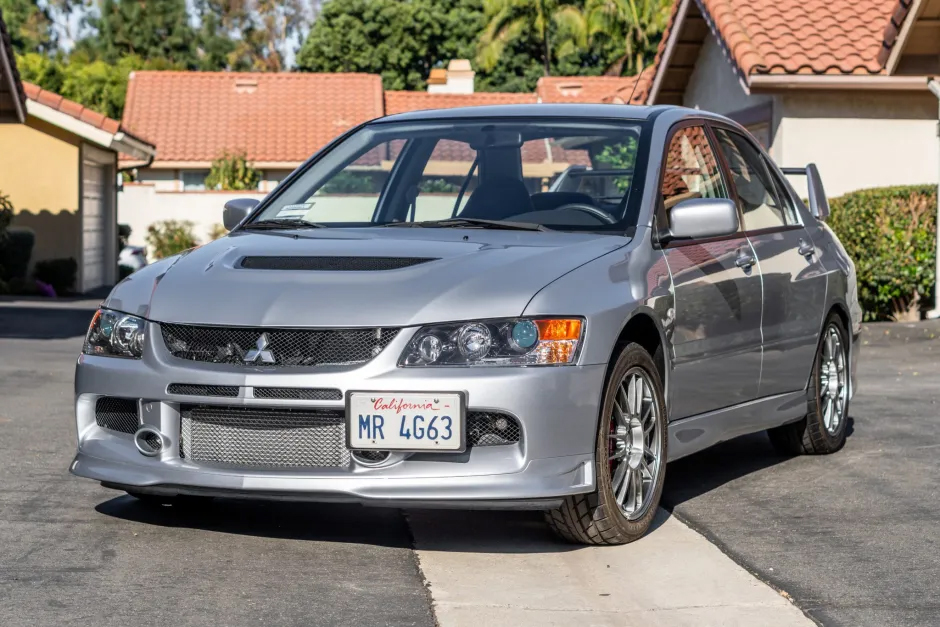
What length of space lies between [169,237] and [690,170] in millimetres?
31189

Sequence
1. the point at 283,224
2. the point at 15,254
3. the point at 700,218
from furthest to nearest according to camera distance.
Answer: the point at 15,254, the point at 283,224, the point at 700,218

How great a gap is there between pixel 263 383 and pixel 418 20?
59.4 meters

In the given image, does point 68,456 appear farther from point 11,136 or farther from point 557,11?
point 557,11

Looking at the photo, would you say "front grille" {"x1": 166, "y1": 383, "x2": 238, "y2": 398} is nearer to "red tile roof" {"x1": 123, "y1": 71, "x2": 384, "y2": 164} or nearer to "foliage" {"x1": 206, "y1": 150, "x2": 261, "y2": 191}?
"foliage" {"x1": 206, "y1": 150, "x2": 261, "y2": 191}

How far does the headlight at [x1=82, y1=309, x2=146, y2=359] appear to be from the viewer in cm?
566

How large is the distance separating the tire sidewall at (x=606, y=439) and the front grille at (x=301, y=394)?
36.7 inches

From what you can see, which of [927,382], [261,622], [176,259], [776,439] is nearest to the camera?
[261,622]

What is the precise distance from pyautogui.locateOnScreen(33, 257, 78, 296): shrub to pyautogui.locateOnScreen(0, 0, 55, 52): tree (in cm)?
5530

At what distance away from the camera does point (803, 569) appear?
5449mm

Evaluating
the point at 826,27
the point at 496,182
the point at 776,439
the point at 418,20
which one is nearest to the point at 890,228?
the point at 826,27

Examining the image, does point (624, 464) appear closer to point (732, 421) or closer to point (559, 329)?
point (559, 329)

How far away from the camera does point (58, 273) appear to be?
2728 cm

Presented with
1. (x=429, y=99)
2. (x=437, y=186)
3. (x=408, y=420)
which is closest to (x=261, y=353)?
(x=408, y=420)

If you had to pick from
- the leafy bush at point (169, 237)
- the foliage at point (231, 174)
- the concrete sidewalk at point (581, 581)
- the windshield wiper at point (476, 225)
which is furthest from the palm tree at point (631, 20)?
the concrete sidewalk at point (581, 581)
